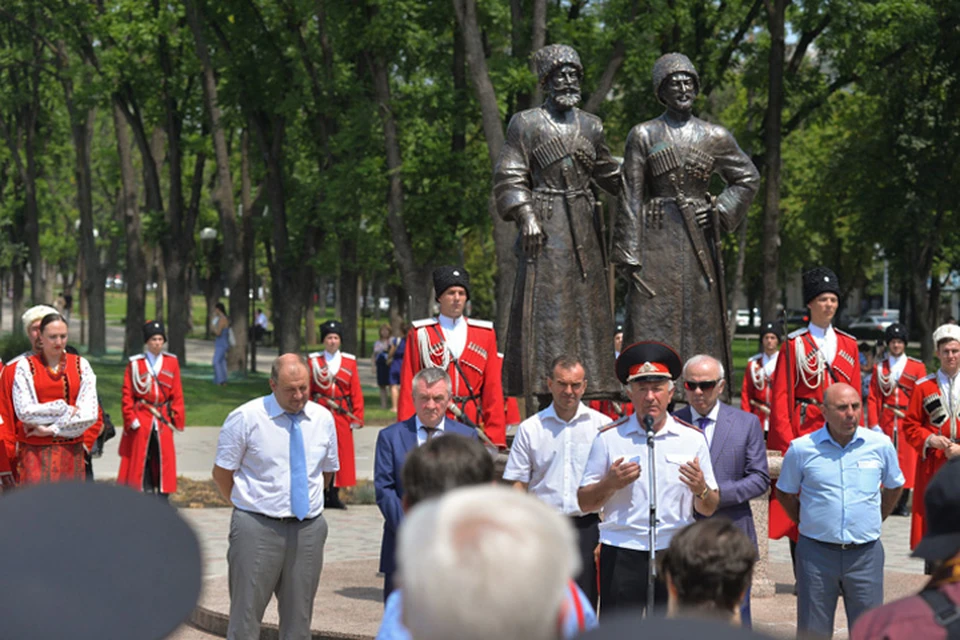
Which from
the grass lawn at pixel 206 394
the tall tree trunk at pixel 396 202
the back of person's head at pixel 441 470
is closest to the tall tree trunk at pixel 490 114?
the tall tree trunk at pixel 396 202

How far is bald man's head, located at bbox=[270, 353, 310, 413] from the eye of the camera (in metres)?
7.83

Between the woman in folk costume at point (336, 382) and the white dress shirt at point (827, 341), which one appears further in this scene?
the woman in folk costume at point (336, 382)

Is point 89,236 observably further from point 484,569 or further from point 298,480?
point 484,569

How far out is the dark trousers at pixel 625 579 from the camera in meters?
7.12

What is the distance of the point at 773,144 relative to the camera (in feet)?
93.1

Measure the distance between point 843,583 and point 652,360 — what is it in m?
1.42

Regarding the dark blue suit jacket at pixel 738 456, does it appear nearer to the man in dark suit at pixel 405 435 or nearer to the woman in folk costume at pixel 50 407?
the man in dark suit at pixel 405 435

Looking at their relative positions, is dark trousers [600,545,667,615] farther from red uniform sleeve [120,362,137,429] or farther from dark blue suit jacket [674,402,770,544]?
red uniform sleeve [120,362,137,429]

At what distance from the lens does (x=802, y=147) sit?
2303 inches

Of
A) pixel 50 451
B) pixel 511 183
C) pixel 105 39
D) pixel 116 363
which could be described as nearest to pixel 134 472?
pixel 50 451

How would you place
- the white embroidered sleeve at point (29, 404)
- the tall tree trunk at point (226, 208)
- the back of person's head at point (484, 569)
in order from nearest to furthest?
the back of person's head at point (484, 569), the white embroidered sleeve at point (29, 404), the tall tree trunk at point (226, 208)

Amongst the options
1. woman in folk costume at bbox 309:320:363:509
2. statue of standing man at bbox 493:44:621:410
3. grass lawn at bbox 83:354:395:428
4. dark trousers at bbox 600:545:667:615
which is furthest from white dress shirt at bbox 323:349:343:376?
dark trousers at bbox 600:545:667:615

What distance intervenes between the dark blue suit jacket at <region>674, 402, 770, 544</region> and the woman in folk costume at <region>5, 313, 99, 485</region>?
15.6 ft

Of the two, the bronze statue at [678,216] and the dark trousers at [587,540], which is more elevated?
the bronze statue at [678,216]
